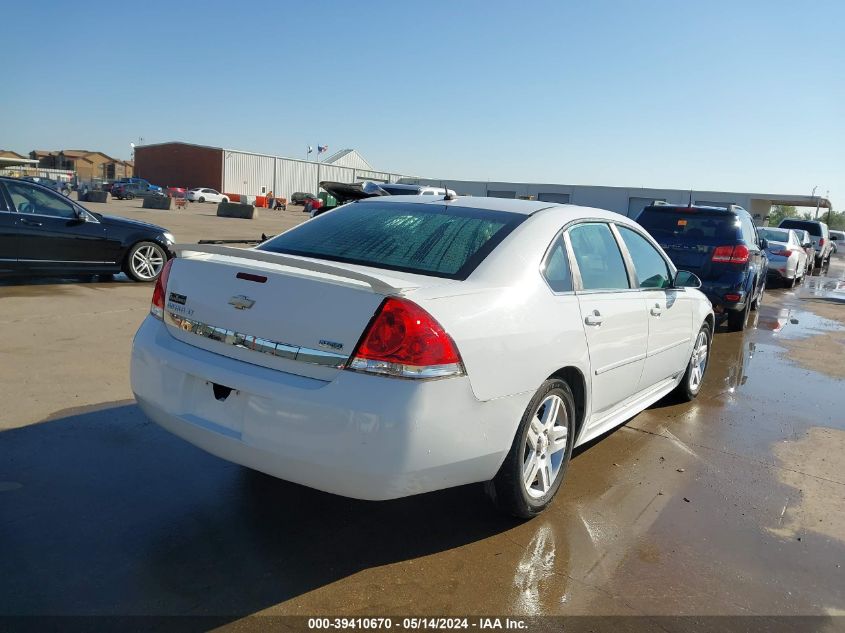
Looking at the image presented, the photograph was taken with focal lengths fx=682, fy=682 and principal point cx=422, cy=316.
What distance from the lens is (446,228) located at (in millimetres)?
3723

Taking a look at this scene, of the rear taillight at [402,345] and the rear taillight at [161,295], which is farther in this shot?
the rear taillight at [161,295]

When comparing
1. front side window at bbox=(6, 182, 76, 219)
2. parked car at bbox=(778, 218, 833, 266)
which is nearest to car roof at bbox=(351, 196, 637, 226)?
front side window at bbox=(6, 182, 76, 219)

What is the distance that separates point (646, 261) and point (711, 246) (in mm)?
4773

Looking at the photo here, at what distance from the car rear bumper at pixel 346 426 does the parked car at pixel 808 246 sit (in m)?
20.8

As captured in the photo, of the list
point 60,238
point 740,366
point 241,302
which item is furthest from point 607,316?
point 60,238

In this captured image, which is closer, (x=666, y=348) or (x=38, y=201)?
(x=666, y=348)

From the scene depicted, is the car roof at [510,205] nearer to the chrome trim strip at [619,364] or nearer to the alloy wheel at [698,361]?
the chrome trim strip at [619,364]

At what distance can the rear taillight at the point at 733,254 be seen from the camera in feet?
29.2

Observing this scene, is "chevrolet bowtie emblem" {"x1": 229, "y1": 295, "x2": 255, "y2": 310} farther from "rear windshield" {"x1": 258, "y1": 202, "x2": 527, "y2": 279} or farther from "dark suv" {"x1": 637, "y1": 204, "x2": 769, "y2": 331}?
"dark suv" {"x1": 637, "y1": 204, "x2": 769, "y2": 331}

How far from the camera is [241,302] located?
117 inches

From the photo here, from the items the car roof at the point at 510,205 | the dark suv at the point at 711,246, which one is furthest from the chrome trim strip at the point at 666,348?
the dark suv at the point at 711,246

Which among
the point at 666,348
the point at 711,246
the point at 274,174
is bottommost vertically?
the point at 666,348

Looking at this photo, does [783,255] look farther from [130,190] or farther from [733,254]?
[130,190]

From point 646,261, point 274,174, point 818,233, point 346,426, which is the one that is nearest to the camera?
point 346,426
